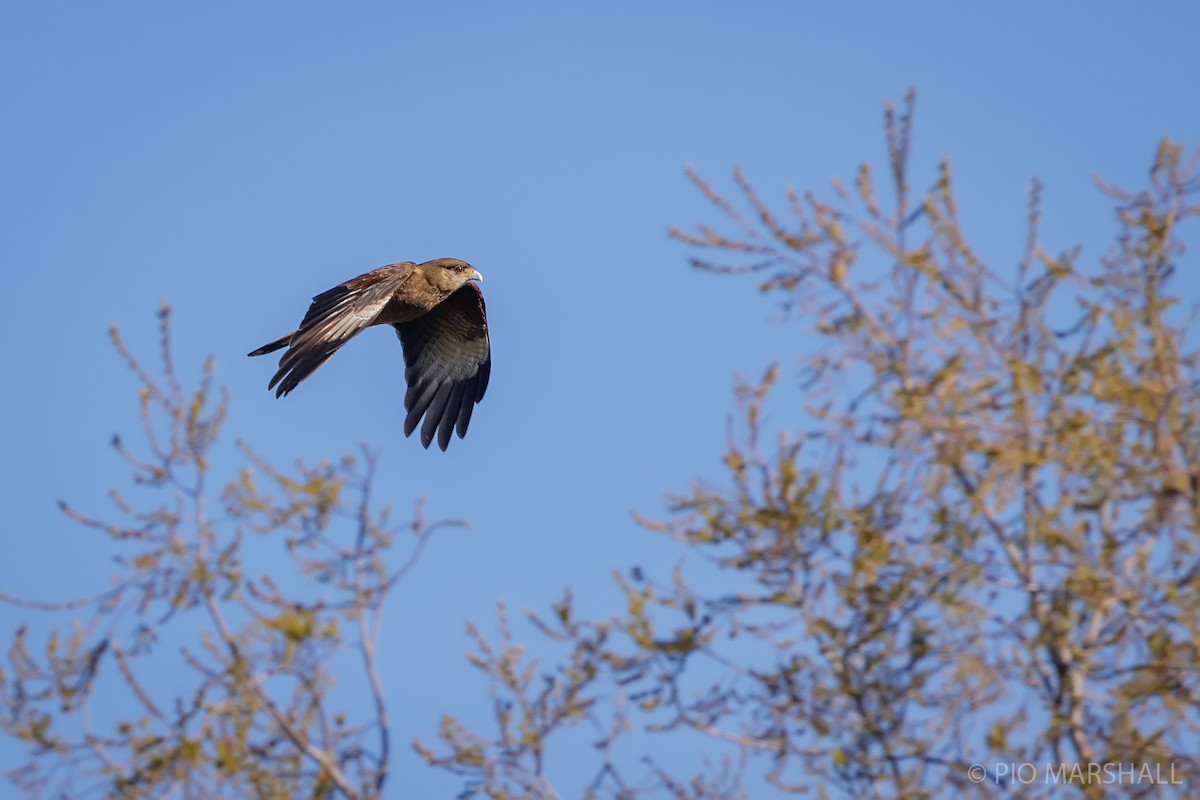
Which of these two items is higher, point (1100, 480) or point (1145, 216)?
point (1145, 216)

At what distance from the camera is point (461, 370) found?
981 cm

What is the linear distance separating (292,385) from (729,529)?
7.07 ft

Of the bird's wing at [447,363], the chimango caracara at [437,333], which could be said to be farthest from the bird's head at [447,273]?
the bird's wing at [447,363]

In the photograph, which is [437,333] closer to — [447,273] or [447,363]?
[447,363]

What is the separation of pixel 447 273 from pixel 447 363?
33.0 inches

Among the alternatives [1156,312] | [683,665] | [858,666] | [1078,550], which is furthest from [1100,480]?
[683,665]

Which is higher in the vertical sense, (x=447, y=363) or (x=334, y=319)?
(x=447, y=363)

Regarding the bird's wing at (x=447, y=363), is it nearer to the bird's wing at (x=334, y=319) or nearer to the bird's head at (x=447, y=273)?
the bird's head at (x=447, y=273)

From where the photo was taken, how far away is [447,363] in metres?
9.84

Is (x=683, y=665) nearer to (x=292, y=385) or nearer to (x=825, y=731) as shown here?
(x=825, y=731)

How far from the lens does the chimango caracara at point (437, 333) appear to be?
29.0 feet

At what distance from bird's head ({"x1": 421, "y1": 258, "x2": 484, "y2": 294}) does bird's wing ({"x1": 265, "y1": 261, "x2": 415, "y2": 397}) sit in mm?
341

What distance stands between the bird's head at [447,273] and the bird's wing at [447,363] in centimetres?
32

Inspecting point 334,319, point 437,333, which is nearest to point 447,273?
point 437,333
